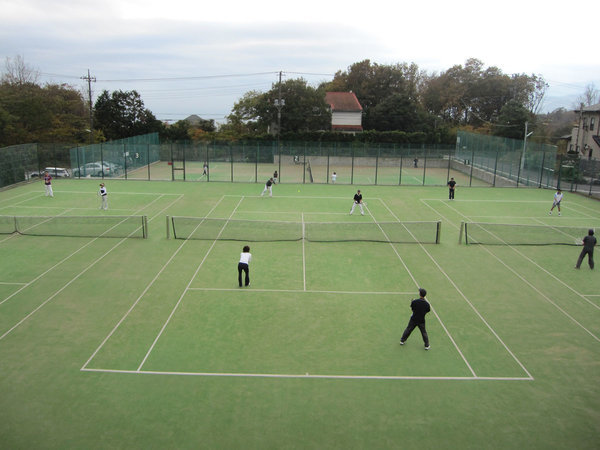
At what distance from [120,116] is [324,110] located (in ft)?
101

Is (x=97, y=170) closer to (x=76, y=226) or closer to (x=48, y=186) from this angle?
(x=48, y=186)

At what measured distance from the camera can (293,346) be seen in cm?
1202

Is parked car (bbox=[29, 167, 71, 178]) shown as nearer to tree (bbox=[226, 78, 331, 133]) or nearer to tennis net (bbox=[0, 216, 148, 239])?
tennis net (bbox=[0, 216, 148, 239])

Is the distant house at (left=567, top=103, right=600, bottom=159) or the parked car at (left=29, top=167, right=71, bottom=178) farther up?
the distant house at (left=567, top=103, right=600, bottom=159)

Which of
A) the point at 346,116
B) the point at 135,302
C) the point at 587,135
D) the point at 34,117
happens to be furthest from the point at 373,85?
the point at 135,302

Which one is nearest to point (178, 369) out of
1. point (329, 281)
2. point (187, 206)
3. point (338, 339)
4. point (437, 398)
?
point (338, 339)

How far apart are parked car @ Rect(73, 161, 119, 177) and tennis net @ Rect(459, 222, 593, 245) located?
105 feet

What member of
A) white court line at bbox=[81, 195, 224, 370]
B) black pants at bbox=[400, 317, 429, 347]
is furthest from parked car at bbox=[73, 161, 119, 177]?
black pants at bbox=[400, 317, 429, 347]

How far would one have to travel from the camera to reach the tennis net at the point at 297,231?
860 inches

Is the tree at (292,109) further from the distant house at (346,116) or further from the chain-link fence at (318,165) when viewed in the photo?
the chain-link fence at (318,165)

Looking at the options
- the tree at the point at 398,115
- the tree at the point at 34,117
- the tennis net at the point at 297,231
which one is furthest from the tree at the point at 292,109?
the tennis net at the point at 297,231

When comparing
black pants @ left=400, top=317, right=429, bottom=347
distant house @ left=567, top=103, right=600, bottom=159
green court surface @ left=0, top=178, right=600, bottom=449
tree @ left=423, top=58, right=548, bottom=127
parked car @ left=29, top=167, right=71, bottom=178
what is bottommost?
green court surface @ left=0, top=178, right=600, bottom=449

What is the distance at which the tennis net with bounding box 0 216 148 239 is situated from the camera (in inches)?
867

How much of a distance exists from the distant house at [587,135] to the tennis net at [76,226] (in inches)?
2105
